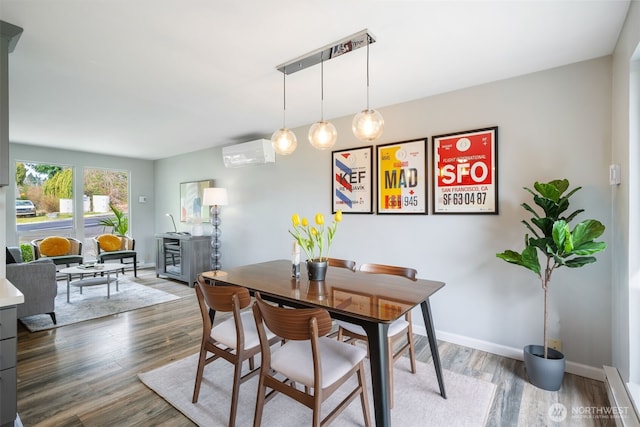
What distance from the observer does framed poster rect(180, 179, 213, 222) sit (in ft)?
18.4

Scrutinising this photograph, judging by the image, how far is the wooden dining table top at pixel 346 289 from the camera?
1.53m

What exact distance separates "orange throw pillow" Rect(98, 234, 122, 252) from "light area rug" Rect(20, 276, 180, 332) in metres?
0.81

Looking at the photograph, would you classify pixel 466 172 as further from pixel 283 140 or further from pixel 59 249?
pixel 59 249

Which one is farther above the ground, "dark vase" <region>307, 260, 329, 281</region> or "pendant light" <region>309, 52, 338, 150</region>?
"pendant light" <region>309, 52, 338, 150</region>

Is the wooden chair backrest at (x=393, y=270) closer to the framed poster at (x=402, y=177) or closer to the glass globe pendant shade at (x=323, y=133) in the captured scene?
the framed poster at (x=402, y=177)

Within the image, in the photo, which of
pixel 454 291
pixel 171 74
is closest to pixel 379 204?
pixel 454 291

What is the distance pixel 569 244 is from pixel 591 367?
3.69 feet

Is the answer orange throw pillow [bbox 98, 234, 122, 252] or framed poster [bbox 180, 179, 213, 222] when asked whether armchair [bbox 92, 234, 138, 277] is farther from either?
framed poster [bbox 180, 179, 213, 222]

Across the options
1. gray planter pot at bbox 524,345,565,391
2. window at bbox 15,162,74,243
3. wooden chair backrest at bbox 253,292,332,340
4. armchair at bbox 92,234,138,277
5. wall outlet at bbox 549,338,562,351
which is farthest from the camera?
armchair at bbox 92,234,138,277

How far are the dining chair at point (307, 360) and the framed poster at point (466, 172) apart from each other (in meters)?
1.79

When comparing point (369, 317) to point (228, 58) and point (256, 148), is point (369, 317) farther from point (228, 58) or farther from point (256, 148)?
point (256, 148)

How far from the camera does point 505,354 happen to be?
103 inches

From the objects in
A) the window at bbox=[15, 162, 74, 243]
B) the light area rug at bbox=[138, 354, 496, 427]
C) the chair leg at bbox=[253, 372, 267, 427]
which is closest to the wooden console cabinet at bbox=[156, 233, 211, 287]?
the window at bbox=[15, 162, 74, 243]

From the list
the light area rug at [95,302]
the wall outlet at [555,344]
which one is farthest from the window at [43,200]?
the wall outlet at [555,344]
